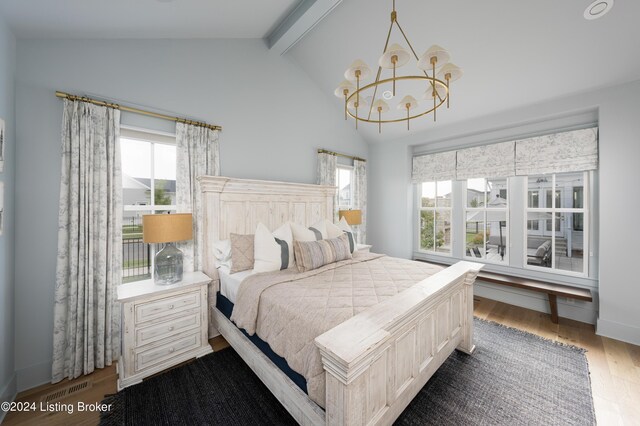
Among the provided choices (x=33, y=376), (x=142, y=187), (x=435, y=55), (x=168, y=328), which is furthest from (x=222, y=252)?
(x=435, y=55)

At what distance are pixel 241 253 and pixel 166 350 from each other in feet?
3.31

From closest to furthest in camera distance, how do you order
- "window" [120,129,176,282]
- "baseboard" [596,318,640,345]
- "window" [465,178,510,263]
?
"window" [120,129,176,282] → "baseboard" [596,318,640,345] → "window" [465,178,510,263]

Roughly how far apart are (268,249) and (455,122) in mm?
3539

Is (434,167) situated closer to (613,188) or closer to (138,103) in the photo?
(613,188)

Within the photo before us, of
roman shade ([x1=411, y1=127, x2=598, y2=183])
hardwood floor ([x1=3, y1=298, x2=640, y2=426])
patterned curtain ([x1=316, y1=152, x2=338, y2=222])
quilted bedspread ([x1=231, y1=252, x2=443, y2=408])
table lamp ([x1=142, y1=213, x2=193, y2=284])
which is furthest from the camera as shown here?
patterned curtain ([x1=316, y1=152, x2=338, y2=222])

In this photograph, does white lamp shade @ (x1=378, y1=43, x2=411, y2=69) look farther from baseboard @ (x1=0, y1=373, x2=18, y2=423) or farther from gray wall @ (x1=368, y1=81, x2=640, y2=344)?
baseboard @ (x1=0, y1=373, x2=18, y2=423)

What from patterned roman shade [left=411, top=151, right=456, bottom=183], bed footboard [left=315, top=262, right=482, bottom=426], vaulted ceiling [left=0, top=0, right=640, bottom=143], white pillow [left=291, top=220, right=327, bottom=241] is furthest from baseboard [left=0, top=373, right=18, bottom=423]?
patterned roman shade [left=411, top=151, right=456, bottom=183]

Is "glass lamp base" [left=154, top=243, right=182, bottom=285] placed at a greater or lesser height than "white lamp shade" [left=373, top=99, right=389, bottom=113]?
lesser

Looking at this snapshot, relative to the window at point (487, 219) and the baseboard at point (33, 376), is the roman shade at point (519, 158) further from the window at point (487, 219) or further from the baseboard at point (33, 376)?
the baseboard at point (33, 376)

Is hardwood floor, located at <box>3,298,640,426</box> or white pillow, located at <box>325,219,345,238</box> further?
white pillow, located at <box>325,219,345,238</box>

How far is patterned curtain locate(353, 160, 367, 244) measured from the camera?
4.58 meters

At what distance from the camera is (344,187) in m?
4.61

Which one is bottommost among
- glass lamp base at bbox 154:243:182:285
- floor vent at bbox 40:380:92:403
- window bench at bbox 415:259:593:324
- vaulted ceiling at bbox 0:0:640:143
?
floor vent at bbox 40:380:92:403

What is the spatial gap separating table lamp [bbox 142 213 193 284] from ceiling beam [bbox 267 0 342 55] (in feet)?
7.88
